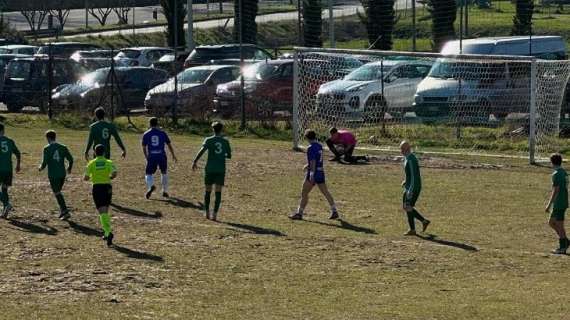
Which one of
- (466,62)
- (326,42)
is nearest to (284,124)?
(466,62)

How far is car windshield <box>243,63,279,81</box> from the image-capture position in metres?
37.5

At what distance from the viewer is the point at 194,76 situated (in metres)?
39.5

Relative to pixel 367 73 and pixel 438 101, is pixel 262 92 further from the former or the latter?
pixel 438 101

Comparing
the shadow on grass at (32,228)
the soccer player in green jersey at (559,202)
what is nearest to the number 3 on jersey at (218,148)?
the shadow on grass at (32,228)

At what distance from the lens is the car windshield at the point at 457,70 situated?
32.6 m

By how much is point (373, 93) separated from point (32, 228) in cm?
1519

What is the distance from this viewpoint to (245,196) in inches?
955

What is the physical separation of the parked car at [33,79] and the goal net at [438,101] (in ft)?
32.8

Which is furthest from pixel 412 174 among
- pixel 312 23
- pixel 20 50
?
pixel 20 50

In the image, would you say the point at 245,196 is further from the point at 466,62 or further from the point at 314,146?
the point at 466,62

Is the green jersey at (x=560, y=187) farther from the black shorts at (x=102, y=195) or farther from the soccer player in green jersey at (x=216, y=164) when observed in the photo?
the black shorts at (x=102, y=195)

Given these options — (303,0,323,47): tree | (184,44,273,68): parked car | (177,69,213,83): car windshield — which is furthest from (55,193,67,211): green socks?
(303,0,323,47): tree

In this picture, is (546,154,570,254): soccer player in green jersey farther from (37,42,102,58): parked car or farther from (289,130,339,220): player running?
(37,42,102,58): parked car

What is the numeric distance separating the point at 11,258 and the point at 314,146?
5.93m
